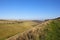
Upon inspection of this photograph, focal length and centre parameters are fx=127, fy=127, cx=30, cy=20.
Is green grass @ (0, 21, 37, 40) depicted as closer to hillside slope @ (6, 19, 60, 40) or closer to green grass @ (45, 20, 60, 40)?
hillside slope @ (6, 19, 60, 40)

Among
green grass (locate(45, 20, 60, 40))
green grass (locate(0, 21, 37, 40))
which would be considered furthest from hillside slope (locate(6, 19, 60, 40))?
green grass (locate(0, 21, 37, 40))

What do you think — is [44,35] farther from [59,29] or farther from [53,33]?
[59,29]

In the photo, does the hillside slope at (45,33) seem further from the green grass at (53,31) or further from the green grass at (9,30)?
the green grass at (9,30)

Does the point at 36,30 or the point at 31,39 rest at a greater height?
the point at 36,30

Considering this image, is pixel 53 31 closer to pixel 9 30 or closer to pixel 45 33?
pixel 45 33

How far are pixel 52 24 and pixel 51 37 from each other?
1786 millimetres

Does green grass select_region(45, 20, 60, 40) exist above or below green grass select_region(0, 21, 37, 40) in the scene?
above

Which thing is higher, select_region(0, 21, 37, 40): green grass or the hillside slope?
the hillside slope

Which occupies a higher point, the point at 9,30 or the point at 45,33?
the point at 45,33

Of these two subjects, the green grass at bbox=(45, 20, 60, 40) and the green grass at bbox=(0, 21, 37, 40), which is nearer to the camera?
the green grass at bbox=(45, 20, 60, 40)

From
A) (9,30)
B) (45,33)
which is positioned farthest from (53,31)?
(9,30)

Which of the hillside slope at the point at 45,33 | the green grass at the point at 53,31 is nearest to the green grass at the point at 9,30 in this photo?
the hillside slope at the point at 45,33

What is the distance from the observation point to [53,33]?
13.3 metres

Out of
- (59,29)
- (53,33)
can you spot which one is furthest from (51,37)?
(59,29)
